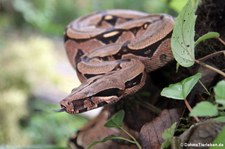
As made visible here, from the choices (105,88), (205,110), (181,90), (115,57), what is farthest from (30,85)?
(205,110)

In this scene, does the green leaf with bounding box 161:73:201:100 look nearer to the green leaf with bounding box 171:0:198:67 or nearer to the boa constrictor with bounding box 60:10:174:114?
the green leaf with bounding box 171:0:198:67

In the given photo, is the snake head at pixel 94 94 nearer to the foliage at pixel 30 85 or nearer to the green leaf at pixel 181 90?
A: the green leaf at pixel 181 90

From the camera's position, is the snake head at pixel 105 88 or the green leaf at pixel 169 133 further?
the snake head at pixel 105 88

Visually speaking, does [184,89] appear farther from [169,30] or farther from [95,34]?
[95,34]

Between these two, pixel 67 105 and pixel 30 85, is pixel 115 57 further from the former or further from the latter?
pixel 30 85

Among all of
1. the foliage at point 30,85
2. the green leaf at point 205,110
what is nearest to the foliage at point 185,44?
the green leaf at point 205,110
